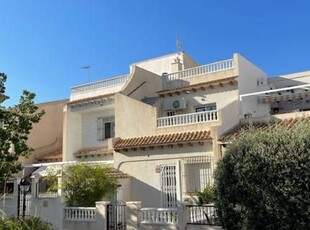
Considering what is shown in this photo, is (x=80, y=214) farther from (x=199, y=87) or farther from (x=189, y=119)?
(x=199, y=87)

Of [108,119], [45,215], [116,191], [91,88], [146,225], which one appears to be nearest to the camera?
[146,225]

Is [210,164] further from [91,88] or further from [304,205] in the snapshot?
[91,88]

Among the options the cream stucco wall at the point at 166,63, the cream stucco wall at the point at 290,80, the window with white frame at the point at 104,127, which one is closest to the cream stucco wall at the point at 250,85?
the cream stucco wall at the point at 290,80

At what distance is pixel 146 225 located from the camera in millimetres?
18797

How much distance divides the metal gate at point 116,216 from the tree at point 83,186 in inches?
94.5

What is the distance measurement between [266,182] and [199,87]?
578 inches

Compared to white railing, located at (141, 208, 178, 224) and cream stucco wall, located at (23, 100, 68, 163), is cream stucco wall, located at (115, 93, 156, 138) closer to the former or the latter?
white railing, located at (141, 208, 178, 224)

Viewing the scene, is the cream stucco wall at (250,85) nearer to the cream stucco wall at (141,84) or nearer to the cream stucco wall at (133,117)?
the cream stucco wall at (133,117)

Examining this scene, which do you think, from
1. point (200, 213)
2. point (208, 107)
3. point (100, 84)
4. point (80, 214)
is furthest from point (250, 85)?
point (80, 214)

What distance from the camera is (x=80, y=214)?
21.3 metres

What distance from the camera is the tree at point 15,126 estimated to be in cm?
2189

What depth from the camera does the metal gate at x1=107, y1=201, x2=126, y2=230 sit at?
1950 cm

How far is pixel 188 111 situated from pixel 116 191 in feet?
27.7

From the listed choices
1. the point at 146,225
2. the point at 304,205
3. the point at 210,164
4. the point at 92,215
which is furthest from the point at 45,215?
the point at 304,205
